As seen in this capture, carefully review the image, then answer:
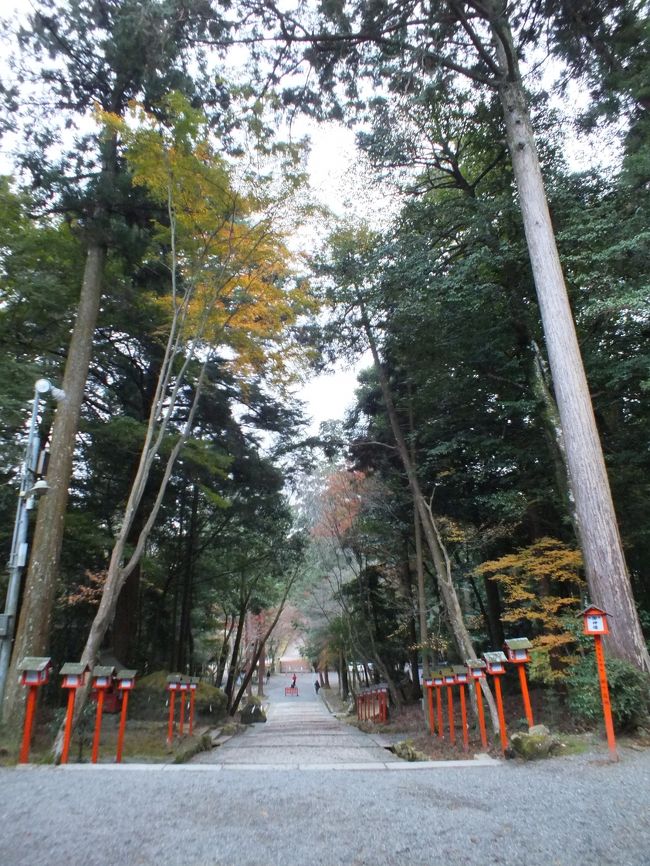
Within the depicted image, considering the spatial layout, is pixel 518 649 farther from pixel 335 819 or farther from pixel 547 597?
pixel 547 597

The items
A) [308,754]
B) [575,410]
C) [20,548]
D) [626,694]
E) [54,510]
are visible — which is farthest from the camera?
[308,754]

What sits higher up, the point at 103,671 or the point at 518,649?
the point at 518,649

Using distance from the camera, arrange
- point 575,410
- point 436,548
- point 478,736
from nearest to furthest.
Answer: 1. point 575,410
2. point 478,736
3. point 436,548

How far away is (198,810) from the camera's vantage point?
3527 mm

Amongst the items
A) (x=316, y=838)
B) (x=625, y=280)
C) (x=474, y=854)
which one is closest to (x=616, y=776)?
(x=474, y=854)

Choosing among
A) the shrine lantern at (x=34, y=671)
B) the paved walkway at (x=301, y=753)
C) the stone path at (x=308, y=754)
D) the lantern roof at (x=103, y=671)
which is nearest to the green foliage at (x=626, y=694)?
Answer: the stone path at (x=308, y=754)

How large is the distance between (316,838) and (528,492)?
9554mm

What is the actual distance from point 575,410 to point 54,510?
7890mm

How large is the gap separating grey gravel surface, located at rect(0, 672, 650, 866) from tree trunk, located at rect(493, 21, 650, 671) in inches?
66.3

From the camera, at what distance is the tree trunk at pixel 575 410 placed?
20.9 ft

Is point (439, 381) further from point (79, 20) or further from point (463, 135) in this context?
point (79, 20)

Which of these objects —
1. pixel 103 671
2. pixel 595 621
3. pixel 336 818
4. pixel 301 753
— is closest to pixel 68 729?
pixel 103 671

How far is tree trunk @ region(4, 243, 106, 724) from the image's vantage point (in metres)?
7.45

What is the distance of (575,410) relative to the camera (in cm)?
722
